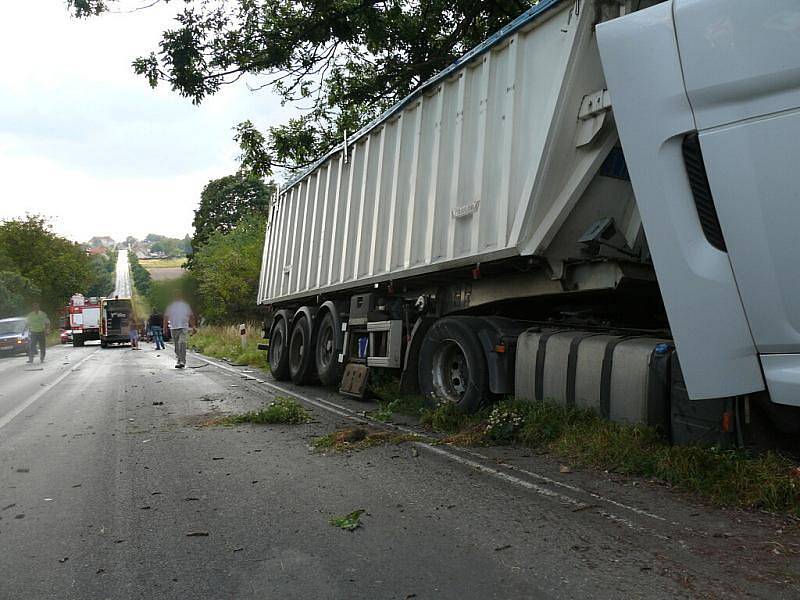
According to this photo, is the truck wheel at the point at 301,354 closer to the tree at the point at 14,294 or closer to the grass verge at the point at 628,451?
the grass verge at the point at 628,451

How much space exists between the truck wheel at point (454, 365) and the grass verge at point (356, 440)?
78 centimetres

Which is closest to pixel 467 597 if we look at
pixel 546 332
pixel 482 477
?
pixel 482 477


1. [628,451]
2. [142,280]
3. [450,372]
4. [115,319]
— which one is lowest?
[628,451]

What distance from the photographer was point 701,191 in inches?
Result: 143

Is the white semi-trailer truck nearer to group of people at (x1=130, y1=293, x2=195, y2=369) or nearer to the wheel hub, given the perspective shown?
the wheel hub

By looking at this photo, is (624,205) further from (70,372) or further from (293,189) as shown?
(70,372)

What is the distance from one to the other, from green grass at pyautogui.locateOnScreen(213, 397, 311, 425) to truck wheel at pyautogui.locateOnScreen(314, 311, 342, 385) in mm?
2685

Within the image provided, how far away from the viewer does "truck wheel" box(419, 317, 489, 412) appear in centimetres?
673

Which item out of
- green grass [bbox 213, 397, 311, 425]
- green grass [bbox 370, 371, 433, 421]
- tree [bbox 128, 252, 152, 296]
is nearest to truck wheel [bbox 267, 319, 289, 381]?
green grass [bbox 370, 371, 433, 421]

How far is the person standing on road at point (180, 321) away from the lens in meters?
16.5

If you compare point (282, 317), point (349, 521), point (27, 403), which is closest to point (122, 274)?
point (282, 317)

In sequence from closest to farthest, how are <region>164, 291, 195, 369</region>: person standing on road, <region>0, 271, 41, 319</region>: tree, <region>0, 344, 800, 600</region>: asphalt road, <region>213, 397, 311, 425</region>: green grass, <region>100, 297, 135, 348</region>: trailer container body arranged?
<region>0, 344, 800, 600</region>: asphalt road → <region>213, 397, 311, 425</region>: green grass → <region>164, 291, 195, 369</region>: person standing on road → <region>100, 297, 135, 348</region>: trailer container body → <region>0, 271, 41, 319</region>: tree

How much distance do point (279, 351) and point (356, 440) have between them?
6949 mm

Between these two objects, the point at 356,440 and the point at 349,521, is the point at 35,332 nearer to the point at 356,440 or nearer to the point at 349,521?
the point at 356,440
